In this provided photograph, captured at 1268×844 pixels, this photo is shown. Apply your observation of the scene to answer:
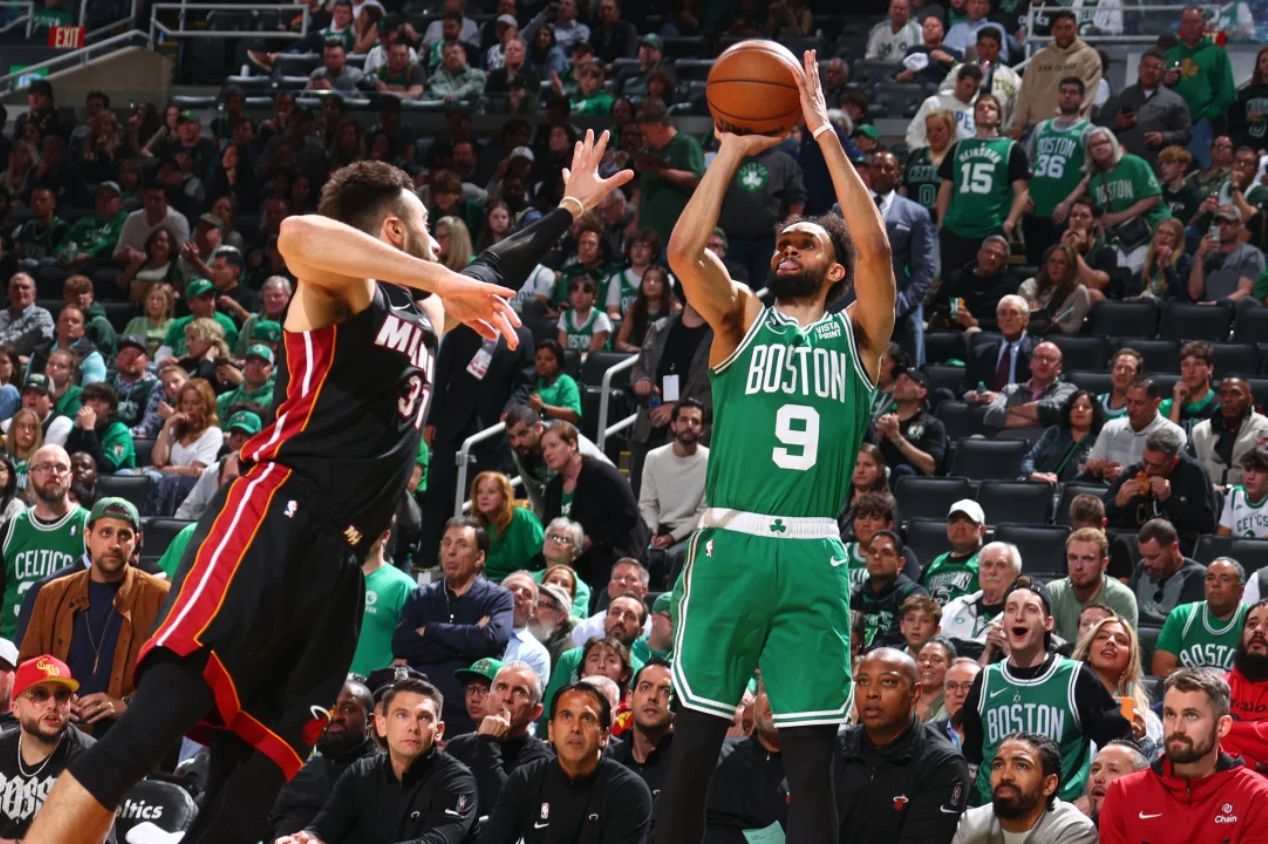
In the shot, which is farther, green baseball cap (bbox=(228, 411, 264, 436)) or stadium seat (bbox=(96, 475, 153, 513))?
stadium seat (bbox=(96, 475, 153, 513))

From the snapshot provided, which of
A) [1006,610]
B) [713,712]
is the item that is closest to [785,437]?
[713,712]

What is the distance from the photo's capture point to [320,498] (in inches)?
196

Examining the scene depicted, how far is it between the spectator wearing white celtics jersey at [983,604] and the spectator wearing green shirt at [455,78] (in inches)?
392

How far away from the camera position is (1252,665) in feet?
29.1

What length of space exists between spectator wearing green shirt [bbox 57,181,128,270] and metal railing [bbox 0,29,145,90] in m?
3.43

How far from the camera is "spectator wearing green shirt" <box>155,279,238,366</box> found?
1546 cm

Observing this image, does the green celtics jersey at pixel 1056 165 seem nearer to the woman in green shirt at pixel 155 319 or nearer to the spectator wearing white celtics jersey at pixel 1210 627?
the spectator wearing white celtics jersey at pixel 1210 627

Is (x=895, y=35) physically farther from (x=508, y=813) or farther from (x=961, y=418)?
(x=508, y=813)

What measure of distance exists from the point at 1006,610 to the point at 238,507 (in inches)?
194

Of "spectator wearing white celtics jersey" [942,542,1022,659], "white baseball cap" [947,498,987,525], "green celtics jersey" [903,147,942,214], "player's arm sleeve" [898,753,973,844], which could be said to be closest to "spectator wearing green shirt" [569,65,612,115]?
"green celtics jersey" [903,147,942,214]

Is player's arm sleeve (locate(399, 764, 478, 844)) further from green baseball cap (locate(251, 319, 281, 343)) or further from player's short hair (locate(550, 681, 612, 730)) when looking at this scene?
green baseball cap (locate(251, 319, 281, 343))

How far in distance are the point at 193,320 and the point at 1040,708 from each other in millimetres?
8987

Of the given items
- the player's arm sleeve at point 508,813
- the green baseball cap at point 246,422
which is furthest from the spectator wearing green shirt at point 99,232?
the player's arm sleeve at point 508,813

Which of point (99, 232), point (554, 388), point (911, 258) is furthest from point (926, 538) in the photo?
point (99, 232)
